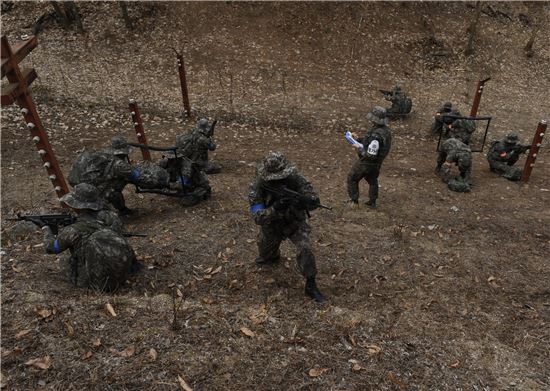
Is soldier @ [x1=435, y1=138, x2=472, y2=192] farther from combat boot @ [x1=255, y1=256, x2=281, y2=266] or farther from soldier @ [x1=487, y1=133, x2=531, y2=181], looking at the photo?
combat boot @ [x1=255, y1=256, x2=281, y2=266]

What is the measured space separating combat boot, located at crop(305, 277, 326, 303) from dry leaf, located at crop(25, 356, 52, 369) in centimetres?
339

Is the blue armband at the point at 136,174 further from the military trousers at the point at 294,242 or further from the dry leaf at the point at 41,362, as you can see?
the dry leaf at the point at 41,362

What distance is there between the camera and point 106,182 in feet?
24.7

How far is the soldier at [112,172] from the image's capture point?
7.39m

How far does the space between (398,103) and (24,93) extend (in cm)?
1186

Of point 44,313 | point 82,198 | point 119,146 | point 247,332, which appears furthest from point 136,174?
point 247,332

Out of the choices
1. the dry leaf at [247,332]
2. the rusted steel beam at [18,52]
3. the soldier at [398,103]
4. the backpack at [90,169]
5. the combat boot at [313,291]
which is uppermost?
the rusted steel beam at [18,52]

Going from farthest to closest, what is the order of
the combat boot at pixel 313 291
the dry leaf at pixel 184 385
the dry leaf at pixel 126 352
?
the combat boot at pixel 313 291 → the dry leaf at pixel 126 352 → the dry leaf at pixel 184 385

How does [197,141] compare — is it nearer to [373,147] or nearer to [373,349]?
[373,147]

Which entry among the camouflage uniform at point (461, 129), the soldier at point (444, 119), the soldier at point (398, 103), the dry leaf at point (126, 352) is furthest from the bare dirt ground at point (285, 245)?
the camouflage uniform at point (461, 129)

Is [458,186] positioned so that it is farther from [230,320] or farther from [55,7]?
[55,7]

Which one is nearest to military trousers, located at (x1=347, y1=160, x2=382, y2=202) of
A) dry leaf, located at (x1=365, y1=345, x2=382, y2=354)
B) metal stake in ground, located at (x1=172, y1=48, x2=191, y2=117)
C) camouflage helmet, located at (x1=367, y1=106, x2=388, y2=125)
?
camouflage helmet, located at (x1=367, y1=106, x2=388, y2=125)

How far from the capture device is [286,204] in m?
5.81

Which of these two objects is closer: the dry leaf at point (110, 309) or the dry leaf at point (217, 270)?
the dry leaf at point (110, 309)
